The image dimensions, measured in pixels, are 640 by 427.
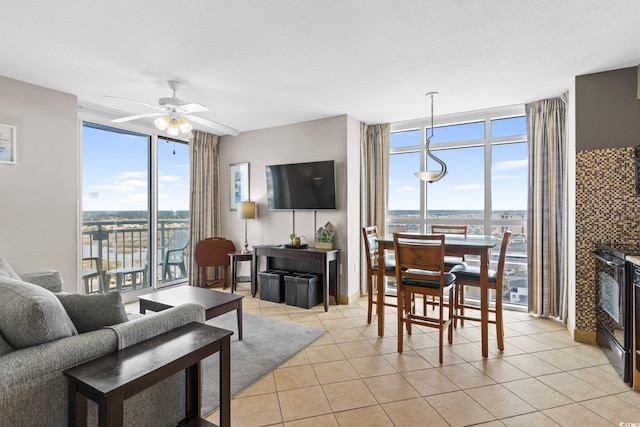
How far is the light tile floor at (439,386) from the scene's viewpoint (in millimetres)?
1896

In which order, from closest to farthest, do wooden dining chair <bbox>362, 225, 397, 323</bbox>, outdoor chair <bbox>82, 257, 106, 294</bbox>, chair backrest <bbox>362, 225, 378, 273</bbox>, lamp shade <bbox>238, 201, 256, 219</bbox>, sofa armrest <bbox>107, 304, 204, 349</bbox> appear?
sofa armrest <bbox>107, 304, 204, 349</bbox> → wooden dining chair <bbox>362, 225, 397, 323</bbox> → chair backrest <bbox>362, 225, 378, 273</bbox> → outdoor chair <bbox>82, 257, 106, 294</bbox> → lamp shade <bbox>238, 201, 256, 219</bbox>

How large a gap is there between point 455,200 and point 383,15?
2.86 meters

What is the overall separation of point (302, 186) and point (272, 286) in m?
1.41

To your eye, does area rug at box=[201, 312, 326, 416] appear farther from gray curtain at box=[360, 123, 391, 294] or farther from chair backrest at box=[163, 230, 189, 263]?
chair backrest at box=[163, 230, 189, 263]

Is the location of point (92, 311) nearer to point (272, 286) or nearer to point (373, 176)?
point (272, 286)

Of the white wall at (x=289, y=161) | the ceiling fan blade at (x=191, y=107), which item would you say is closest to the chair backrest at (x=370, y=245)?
the white wall at (x=289, y=161)

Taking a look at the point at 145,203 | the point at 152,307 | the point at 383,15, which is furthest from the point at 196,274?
the point at 383,15

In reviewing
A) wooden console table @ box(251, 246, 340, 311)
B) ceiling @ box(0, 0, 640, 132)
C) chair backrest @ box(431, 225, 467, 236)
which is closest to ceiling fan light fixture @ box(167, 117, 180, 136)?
ceiling @ box(0, 0, 640, 132)

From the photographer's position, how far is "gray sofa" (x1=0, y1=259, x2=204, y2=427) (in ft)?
3.59

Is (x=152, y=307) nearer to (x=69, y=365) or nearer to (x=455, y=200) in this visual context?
(x=69, y=365)

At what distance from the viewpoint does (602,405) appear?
2.01 metres

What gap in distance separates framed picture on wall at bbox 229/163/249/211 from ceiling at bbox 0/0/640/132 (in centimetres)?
165

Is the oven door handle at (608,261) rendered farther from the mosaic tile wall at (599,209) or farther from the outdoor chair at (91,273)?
the outdoor chair at (91,273)

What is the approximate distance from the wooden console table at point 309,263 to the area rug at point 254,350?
76 centimetres
